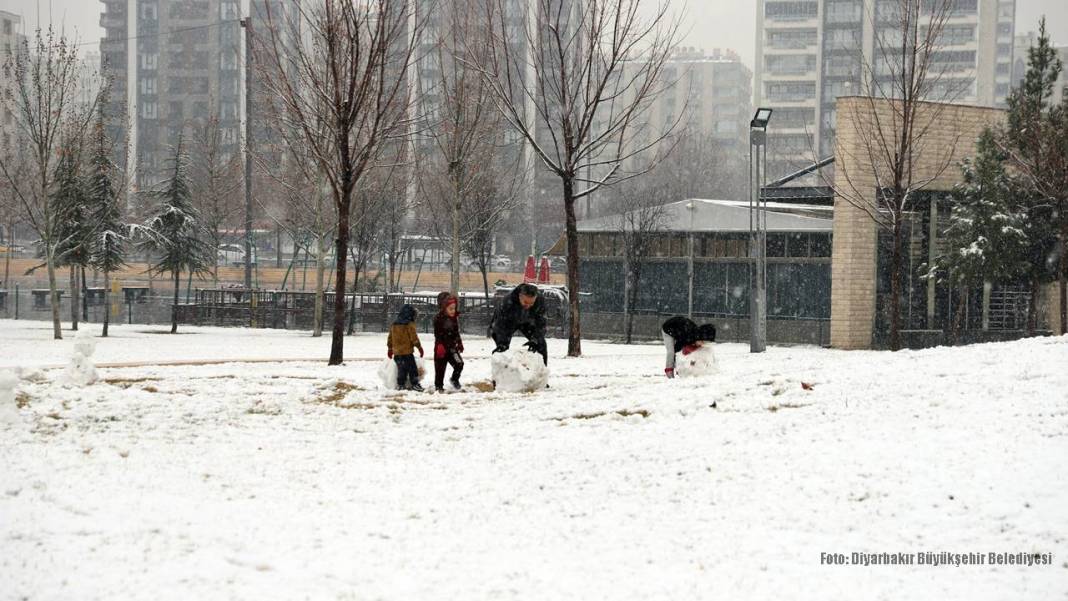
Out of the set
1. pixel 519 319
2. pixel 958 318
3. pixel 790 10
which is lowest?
pixel 958 318

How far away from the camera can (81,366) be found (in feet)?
42.4

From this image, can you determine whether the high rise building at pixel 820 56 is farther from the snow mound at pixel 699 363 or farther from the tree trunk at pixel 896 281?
the snow mound at pixel 699 363

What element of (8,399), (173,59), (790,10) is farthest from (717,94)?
(8,399)

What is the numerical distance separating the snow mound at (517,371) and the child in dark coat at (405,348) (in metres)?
1.05

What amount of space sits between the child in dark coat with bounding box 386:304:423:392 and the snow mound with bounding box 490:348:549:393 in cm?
105

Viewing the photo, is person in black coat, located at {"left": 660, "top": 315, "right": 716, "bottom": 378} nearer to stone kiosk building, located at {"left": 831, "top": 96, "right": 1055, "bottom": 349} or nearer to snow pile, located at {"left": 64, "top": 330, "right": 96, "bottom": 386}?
snow pile, located at {"left": 64, "top": 330, "right": 96, "bottom": 386}

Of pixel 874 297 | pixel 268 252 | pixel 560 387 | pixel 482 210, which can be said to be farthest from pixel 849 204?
pixel 268 252

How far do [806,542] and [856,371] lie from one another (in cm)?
537

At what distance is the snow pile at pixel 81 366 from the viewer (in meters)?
12.9

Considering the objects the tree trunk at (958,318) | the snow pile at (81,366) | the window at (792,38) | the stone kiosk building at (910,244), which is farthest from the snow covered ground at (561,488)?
the window at (792,38)

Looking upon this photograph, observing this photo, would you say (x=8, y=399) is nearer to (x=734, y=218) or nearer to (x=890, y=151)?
(x=890, y=151)

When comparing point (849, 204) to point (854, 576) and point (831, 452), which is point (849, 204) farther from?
point (854, 576)

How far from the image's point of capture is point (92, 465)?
8773mm

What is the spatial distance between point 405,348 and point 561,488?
6217 millimetres
